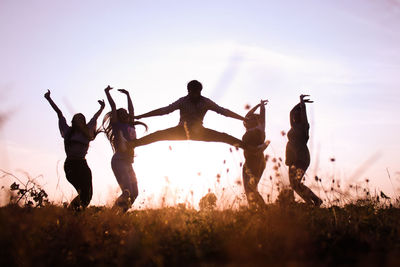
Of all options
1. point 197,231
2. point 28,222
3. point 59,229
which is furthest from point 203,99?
point 28,222

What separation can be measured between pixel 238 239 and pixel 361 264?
138cm

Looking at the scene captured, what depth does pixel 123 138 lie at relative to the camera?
25.5 feet

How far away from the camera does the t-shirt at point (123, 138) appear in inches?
304

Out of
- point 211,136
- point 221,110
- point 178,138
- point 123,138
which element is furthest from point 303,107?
point 123,138

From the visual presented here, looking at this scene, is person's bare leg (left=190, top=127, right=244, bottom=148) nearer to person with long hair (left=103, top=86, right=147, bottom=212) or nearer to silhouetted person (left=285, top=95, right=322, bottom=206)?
person with long hair (left=103, top=86, right=147, bottom=212)

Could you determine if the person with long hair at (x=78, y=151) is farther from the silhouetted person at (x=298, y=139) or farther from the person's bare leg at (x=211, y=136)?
the silhouetted person at (x=298, y=139)

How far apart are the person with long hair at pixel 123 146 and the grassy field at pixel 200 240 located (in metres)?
1.97

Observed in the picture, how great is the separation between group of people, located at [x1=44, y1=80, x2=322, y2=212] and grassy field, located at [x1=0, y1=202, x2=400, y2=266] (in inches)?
50.6

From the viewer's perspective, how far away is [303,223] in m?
5.11

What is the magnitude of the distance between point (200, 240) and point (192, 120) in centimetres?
283

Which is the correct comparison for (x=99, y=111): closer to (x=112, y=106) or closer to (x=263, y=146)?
(x=112, y=106)

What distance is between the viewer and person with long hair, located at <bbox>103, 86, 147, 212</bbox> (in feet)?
25.3

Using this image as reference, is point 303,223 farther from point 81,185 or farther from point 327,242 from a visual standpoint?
point 81,185

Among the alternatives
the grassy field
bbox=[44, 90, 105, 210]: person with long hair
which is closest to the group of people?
bbox=[44, 90, 105, 210]: person with long hair
